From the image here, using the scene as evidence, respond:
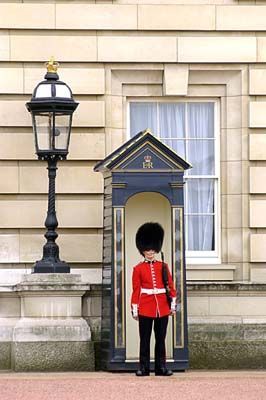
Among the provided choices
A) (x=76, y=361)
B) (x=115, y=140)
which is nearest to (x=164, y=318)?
(x=76, y=361)

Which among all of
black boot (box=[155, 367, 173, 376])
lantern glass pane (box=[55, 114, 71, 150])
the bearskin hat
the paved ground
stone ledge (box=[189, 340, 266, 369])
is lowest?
the paved ground

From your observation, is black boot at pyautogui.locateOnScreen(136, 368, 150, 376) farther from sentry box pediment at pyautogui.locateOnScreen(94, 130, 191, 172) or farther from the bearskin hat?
sentry box pediment at pyautogui.locateOnScreen(94, 130, 191, 172)

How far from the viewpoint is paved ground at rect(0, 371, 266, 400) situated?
1268 cm

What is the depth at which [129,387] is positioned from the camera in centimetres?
1323

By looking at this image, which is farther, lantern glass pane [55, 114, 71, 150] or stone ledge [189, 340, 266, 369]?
stone ledge [189, 340, 266, 369]

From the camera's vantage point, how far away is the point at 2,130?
15414mm

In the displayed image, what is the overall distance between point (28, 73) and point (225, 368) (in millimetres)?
3629

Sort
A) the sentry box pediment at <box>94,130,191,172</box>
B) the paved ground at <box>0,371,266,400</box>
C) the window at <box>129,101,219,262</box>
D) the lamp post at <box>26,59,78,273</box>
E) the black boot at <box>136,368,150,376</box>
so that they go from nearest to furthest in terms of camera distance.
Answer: the paved ground at <box>0,371,266,400</box>
the black boot at <box>136,368,150,376</box>
the sentry box pediment at <box>94,130,191,172</box>
the lamp post at <box>26,59,78,273</box>
the window at <box>129,101,219,262</box>

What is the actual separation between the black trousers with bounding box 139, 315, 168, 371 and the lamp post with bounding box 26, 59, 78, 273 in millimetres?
1158

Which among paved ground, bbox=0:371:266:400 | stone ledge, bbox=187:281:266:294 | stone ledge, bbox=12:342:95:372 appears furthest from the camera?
stone ledge, bbox=187:281:266:294

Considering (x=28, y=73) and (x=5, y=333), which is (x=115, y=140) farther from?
(x=5, y=333)

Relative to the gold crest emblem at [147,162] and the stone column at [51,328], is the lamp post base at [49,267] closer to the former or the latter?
the stone column at [51,328]

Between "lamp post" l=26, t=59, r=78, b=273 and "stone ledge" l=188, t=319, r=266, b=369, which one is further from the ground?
"lamp post" l=26, t=59, r=78, b=273

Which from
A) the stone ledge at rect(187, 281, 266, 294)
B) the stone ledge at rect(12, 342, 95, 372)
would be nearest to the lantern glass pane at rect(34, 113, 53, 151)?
the stone ledge at rect(12, 342, 95, 372)
